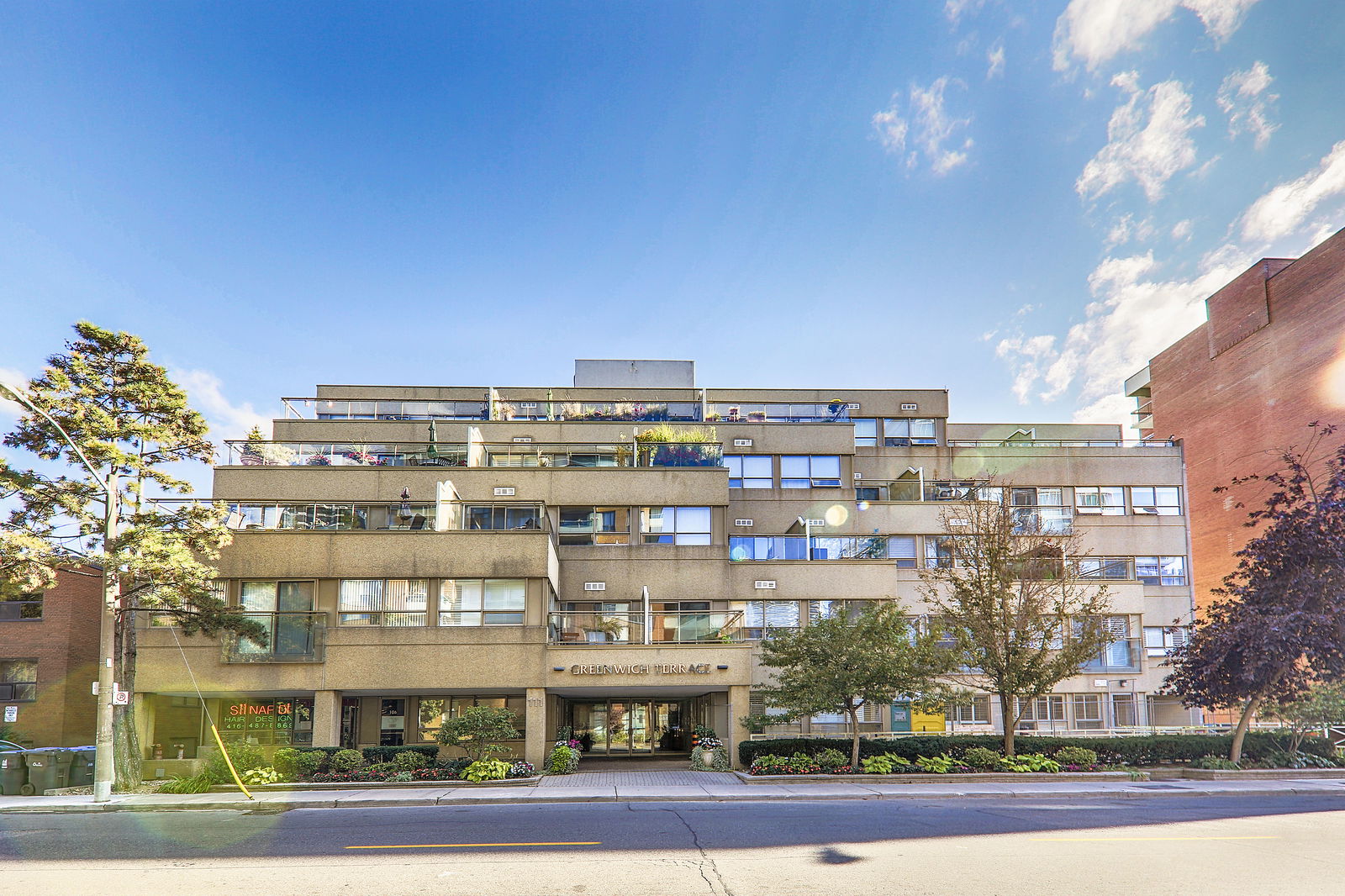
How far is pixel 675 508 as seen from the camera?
105 ft

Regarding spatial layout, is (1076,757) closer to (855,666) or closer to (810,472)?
(855,666)

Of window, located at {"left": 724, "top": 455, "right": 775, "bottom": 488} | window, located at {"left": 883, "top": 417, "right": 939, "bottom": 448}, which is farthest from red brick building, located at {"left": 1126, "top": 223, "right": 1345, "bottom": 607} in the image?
window, located at {"left": 724, "top": 455, "right": 775, "bottom": 488}

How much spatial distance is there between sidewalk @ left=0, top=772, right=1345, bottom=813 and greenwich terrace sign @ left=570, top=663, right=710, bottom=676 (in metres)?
3.51

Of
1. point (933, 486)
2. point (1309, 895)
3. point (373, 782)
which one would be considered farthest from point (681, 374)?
point (1309, 895)

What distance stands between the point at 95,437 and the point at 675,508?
1783 centimetres

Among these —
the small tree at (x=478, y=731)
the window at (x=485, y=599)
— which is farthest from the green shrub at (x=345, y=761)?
the window at (x=485, y=599)

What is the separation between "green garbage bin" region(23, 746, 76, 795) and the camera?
22.0 m

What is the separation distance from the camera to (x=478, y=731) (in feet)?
75.9

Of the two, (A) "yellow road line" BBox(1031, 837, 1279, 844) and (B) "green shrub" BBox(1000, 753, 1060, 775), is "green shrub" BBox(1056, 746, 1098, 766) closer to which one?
(B) "green shrub" BBox(1000, 753, 1060, 775)

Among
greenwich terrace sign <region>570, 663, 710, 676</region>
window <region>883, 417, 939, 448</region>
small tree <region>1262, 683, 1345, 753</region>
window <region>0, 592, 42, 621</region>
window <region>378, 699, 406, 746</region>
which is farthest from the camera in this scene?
window <region>883, 417, 939, 448</region>

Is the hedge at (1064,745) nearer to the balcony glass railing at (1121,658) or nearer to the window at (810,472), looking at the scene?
the balcony glass railing at (1121,658)

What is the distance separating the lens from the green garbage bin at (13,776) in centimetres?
2184

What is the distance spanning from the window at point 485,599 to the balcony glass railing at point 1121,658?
24052mm

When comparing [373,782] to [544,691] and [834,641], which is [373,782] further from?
[834,641]
